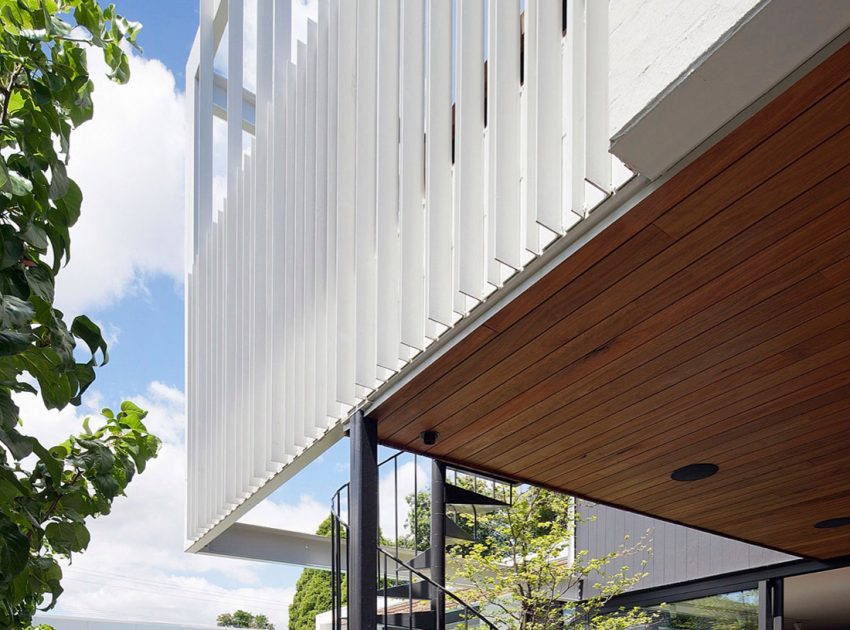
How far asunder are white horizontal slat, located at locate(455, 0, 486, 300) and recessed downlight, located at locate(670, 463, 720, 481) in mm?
1933

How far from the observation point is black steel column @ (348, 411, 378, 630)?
3.47m

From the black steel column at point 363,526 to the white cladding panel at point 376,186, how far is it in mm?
175

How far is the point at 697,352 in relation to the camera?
9.89ft

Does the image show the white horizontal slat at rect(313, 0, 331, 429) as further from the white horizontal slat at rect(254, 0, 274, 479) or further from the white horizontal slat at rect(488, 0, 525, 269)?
the white horizontal slat at rect(488, 0, 525, 269)

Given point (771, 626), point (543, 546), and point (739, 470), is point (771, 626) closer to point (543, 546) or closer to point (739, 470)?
point (543, 546)

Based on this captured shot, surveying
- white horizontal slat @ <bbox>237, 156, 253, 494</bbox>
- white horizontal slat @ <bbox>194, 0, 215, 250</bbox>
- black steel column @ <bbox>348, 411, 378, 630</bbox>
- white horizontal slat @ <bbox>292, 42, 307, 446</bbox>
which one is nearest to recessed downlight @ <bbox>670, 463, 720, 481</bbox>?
black steel column @ <bbox>348, 411, 378, 630</bbox>

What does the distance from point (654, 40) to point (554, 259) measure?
0.83 meters

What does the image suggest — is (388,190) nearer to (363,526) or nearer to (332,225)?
(332,225)

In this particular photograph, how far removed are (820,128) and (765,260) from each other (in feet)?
1.81

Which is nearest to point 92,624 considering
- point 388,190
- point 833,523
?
point 833,523

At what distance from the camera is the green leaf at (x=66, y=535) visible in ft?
5.62

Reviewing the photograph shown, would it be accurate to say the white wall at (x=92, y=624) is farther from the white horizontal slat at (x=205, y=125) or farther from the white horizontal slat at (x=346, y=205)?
the white horizontal slat at (x=346, y=205)

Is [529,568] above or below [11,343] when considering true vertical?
below

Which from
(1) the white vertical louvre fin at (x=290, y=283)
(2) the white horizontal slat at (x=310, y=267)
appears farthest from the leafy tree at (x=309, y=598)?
(2) the white horizontal slat at (x=310, y=267)
